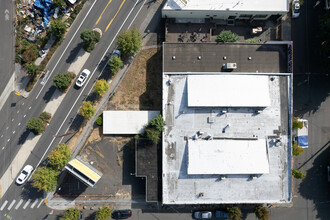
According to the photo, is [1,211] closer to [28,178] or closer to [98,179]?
[28,178]

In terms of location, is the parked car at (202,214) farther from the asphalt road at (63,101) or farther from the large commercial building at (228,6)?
the large commercial building at (228,6)

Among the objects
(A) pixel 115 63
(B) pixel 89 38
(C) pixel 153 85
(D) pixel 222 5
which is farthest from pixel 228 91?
(B) pixel 89 38

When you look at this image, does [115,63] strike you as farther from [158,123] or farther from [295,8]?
[295,8]

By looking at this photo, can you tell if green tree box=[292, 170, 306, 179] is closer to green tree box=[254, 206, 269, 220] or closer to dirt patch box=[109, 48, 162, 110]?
green tree box=[254, 206, 269, 220]

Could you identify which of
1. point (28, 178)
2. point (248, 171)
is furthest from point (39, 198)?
point (248, 171)

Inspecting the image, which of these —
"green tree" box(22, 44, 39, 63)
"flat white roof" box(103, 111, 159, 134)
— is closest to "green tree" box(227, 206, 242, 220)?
"flat white roof" box(103, 111, 159, 134)
